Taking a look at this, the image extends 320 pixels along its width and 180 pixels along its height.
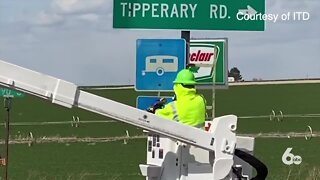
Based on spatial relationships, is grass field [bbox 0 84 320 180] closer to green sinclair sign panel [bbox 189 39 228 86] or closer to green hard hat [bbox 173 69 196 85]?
green hard hat [bbox 173 69 196 85]

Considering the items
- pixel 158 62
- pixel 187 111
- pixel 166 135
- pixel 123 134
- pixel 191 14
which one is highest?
pixel 191 14

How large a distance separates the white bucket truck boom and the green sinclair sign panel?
12.4ft

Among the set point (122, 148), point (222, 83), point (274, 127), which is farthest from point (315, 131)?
point (222, 83)

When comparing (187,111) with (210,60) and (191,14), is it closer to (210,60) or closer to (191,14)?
(191,14)

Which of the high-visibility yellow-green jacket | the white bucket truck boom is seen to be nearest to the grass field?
the white bucket truck boom

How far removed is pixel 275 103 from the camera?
234 feet

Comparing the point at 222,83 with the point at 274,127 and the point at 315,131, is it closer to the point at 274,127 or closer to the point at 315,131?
the point at 315,131

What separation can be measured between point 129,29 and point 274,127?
44.0m

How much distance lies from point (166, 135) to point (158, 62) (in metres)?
3.23

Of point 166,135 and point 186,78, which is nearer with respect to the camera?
point 166,135

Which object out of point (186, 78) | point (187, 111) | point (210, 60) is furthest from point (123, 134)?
point (187, 111)

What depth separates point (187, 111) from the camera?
8344mm

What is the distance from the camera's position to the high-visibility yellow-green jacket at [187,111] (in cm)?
833

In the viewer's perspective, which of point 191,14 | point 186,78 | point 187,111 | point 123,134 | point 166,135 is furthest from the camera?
point 123,134
